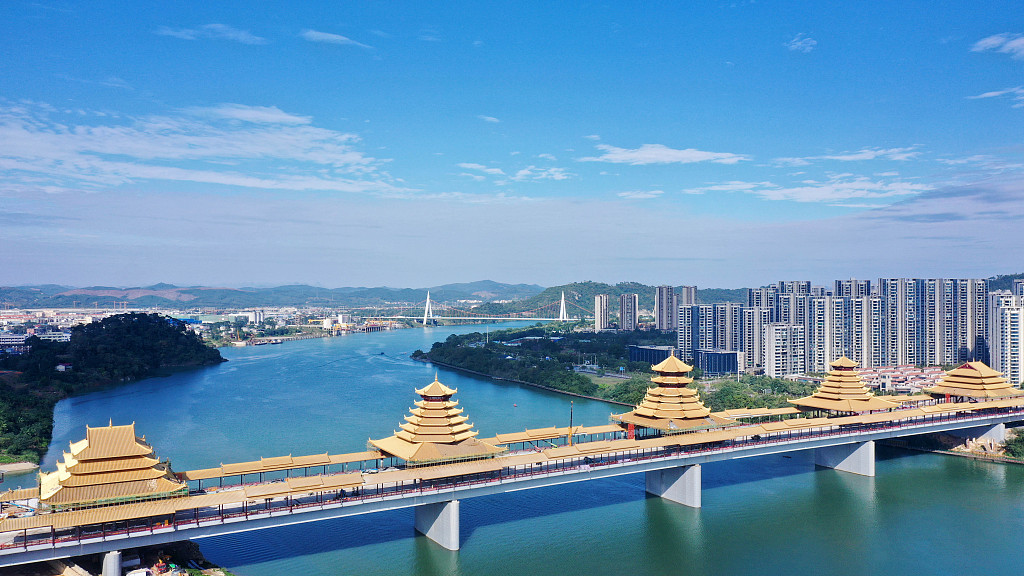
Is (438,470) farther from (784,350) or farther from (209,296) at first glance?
(209,296)

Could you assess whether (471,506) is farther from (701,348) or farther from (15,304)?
(15,304)

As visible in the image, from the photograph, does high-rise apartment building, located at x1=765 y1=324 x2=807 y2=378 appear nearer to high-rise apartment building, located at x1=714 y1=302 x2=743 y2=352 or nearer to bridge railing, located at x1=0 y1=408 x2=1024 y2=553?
high-rise apartment building, located at x1=714 y1=302 x2=743 y2=352

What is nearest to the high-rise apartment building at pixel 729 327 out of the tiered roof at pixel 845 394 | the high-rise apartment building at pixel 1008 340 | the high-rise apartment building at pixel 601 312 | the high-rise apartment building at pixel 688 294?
the high-rise apartment building at pixel 1008 340

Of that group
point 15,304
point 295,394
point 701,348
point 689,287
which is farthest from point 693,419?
point 15,304

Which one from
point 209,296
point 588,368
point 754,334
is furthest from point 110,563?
point 209,296

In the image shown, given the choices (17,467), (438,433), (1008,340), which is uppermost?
(1008,340)

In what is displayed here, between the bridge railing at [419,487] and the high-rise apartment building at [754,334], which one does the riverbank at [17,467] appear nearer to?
the bridge railing at [419,487]
